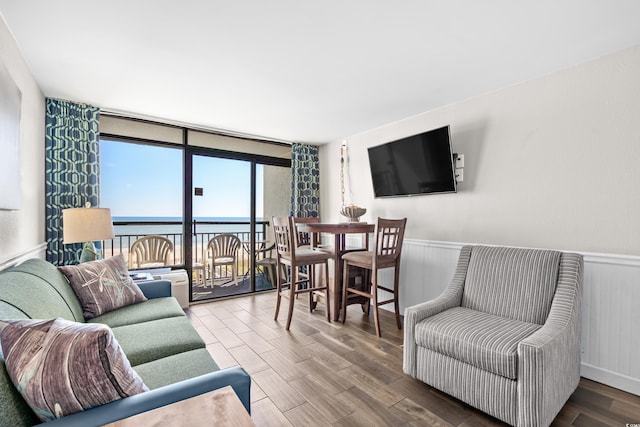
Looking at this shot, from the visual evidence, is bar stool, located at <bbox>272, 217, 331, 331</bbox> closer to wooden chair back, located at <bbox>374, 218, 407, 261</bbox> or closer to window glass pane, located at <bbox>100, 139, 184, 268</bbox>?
wooden chair back, located at <bbox>374, 218, 407, 261</bbox>

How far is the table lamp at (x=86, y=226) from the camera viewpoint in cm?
246

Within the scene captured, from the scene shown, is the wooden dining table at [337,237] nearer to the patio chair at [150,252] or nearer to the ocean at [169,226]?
the ocean at [169,226]

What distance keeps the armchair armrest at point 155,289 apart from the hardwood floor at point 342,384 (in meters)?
0.61

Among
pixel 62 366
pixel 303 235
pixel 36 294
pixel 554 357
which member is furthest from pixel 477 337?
pixel 303 235

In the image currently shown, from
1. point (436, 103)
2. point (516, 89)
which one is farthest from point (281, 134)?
point (516, 89)

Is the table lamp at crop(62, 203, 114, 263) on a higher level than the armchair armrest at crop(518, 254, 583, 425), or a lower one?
higher

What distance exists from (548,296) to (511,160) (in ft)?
3.94

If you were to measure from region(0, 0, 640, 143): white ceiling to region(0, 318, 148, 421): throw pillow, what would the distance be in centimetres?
166

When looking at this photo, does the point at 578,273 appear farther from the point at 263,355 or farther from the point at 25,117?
the point at 25,117

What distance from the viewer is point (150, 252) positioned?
3982 mm

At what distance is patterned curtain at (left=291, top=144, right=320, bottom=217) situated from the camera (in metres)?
4.59

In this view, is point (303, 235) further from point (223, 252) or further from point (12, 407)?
point (12, 407)

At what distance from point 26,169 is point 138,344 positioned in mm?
1734

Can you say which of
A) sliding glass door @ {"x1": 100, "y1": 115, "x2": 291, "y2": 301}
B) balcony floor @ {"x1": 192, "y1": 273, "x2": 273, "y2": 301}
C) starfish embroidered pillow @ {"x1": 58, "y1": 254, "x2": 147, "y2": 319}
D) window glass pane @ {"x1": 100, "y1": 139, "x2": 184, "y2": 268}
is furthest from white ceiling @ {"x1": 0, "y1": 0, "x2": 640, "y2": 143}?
balcony floor @ {"x1": 192, "y1": 273, "x2": 273, "y2": 301}
